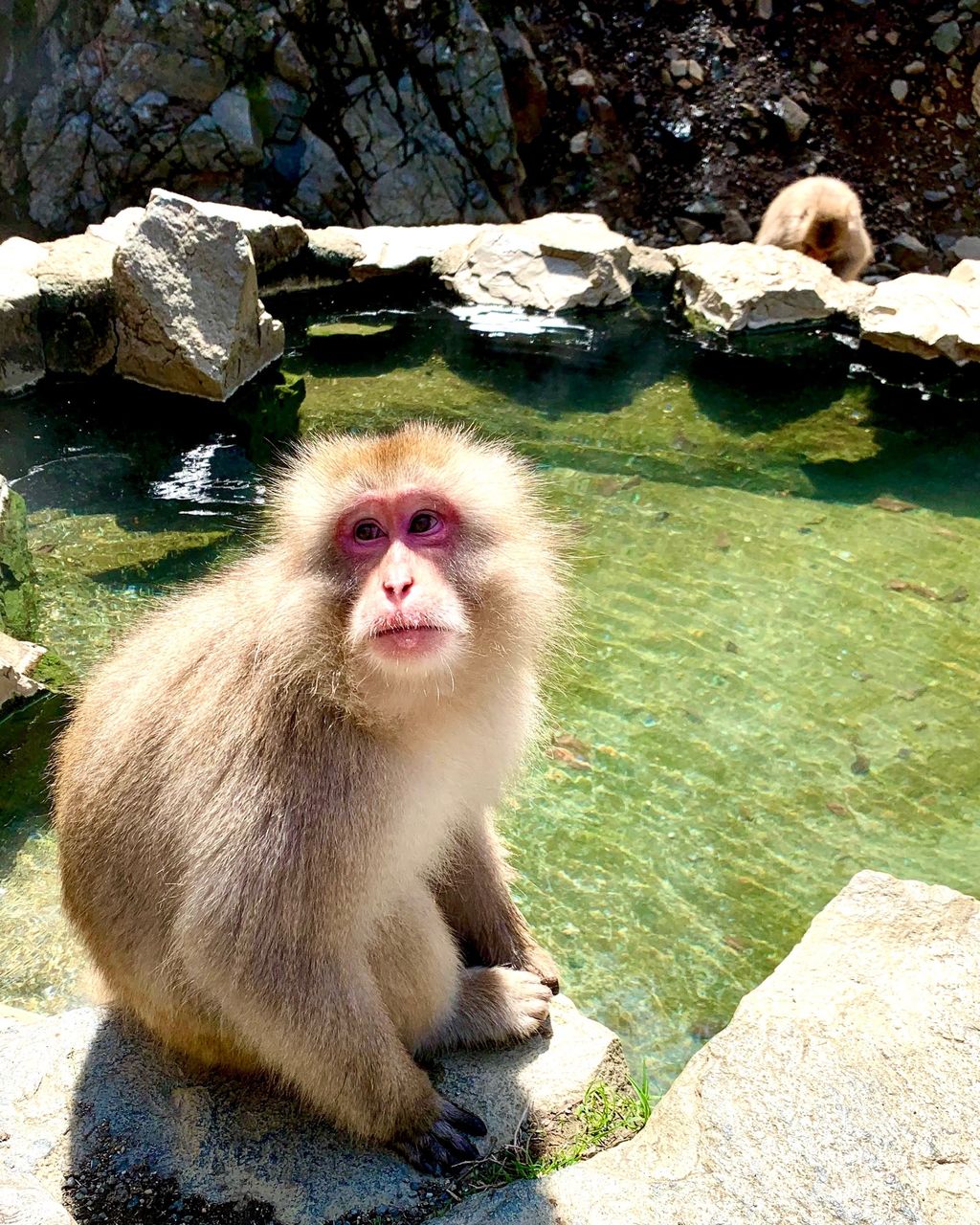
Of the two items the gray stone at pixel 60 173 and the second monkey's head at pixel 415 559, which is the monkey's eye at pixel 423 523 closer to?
the second monkey's head at pixel 415 559

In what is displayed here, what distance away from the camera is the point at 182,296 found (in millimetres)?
5957

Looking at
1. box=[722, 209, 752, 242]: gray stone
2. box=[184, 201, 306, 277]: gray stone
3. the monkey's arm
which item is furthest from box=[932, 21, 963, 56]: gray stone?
the monkey's arm

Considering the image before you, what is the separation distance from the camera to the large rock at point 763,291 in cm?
729

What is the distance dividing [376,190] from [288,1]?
70.1 inches

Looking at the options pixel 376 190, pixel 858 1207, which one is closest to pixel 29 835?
pixel 858 1207

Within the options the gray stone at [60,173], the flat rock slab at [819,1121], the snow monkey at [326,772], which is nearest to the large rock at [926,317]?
the flat rock slab at [819,1121]

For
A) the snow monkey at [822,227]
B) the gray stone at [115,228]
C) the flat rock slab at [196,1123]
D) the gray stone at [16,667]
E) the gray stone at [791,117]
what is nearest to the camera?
the flat rock slab at [196,1123]

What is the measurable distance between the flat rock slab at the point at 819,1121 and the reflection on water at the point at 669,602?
779mm

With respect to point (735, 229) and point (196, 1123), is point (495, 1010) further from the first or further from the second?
point (735, 229)

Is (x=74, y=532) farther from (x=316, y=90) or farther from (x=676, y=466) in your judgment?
(x=316, y=90)

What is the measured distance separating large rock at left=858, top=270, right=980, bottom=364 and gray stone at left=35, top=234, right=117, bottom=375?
4.47 meters

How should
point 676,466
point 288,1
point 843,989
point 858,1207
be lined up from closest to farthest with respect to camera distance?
point 858,1207 < point 843,989 < point 676,466 < point 288,1

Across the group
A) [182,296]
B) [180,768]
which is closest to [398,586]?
[180,768]

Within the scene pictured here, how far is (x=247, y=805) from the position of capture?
2.01 metres
